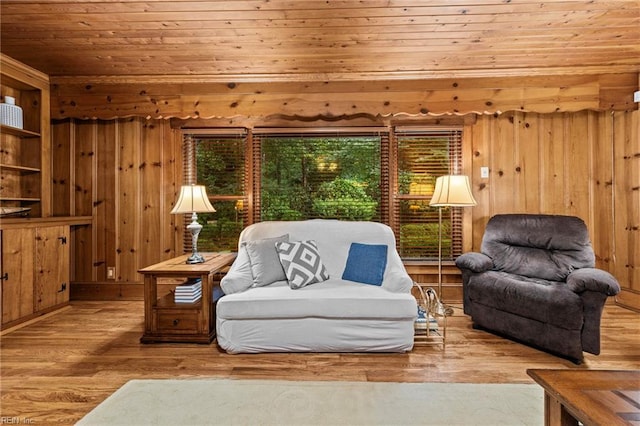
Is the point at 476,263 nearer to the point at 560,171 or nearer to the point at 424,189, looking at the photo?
the point at 424,189

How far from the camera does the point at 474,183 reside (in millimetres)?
3969

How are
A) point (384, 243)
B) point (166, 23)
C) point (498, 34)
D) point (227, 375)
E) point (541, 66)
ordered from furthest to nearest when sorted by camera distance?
point (541, 66)
point (384, 243)
point (498, 34)
point (166, 23)
point (227, 375)

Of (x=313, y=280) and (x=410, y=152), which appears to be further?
(x=410, y=152)

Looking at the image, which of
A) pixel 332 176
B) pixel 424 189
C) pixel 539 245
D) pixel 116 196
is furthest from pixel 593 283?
pixel 116 196

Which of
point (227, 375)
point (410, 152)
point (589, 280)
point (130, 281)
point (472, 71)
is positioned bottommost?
point (227, 375)

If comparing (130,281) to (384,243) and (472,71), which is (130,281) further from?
(472,71)

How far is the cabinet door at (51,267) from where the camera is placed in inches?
134

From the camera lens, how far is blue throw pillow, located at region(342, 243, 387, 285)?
3.01m

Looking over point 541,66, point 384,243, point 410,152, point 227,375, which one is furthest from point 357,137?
point 227,375

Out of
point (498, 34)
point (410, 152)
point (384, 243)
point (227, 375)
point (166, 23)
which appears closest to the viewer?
point (227, 375)

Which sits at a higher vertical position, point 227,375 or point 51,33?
point 51,33

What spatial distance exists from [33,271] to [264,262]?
230cm

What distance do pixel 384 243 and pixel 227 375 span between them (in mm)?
1778

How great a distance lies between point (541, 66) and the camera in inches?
146
